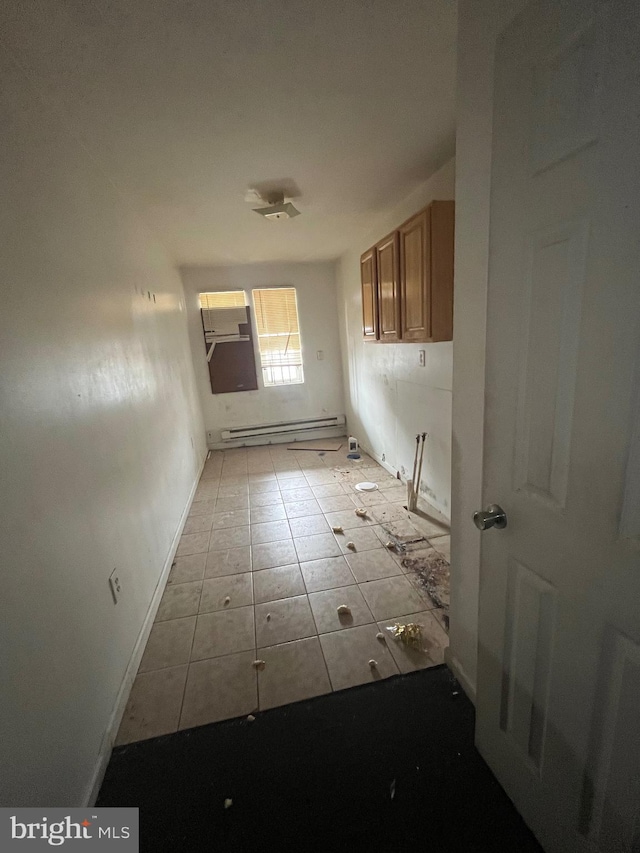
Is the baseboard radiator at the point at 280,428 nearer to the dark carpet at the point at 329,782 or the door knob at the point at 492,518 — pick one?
the dark carpet at the point at 329,782

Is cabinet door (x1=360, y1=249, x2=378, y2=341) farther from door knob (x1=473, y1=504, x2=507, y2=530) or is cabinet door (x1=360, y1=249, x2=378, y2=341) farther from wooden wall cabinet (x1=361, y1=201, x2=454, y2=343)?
door knob (x1=473, y1=504, x2=507, y2=530)

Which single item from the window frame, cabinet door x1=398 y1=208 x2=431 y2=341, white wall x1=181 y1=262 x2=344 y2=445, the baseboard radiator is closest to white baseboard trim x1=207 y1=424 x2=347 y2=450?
the baseboard radiator

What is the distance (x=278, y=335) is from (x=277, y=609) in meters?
3.76

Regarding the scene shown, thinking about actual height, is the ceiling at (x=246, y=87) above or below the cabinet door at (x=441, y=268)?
above

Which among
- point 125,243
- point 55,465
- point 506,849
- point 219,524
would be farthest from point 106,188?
point 506,849

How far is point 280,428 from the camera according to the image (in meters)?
5.17

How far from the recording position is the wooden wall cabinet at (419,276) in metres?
2.08

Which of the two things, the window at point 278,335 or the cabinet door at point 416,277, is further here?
the window at point 278,335

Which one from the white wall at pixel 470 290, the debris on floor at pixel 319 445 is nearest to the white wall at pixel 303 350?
the debris on floor at pixel 319 445

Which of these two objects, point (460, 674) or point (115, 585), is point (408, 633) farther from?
point (115, 585)

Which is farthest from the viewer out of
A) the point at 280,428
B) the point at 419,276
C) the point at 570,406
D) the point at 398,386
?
the point at 280,428

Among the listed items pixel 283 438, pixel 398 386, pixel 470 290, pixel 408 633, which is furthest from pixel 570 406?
pixel 283 438

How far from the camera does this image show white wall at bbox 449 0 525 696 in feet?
3.39

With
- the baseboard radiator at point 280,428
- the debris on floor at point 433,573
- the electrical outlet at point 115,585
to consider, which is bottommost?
the debris on floor at point 433,573
